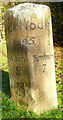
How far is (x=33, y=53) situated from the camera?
9.71 ft

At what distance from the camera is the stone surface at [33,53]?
9.59 feet

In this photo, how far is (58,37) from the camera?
10.1 metres

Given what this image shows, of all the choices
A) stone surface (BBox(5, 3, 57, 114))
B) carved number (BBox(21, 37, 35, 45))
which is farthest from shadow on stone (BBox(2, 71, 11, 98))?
carved number (BBox(21, 37, 35, 45))

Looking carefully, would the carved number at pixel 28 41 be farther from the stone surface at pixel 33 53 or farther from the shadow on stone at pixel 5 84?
the shadow on stone at pixel 5 84

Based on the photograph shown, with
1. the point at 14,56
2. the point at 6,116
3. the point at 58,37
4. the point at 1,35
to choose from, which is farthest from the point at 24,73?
the point at 58,37

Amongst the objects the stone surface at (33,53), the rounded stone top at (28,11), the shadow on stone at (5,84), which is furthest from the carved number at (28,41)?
the shadow on stone at (5,84)

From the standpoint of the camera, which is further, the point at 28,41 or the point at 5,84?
the point at 5,84

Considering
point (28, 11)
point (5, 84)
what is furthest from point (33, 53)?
point (5, 84)

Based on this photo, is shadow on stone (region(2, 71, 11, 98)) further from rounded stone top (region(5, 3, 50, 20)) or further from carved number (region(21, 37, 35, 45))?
rounded stone top (region(5, 3, 50, 20))

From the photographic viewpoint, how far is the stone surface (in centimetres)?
292

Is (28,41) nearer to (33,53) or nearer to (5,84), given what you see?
(33,53)

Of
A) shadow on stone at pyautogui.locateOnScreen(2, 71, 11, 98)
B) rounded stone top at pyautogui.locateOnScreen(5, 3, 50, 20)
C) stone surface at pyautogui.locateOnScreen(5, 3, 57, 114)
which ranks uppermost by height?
rounded stone top at pyautogui.locateOnScreen(5, 3, 50, 20)

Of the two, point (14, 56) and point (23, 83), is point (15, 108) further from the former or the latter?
point (14, 56)

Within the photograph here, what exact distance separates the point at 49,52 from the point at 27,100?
42.0 inches
